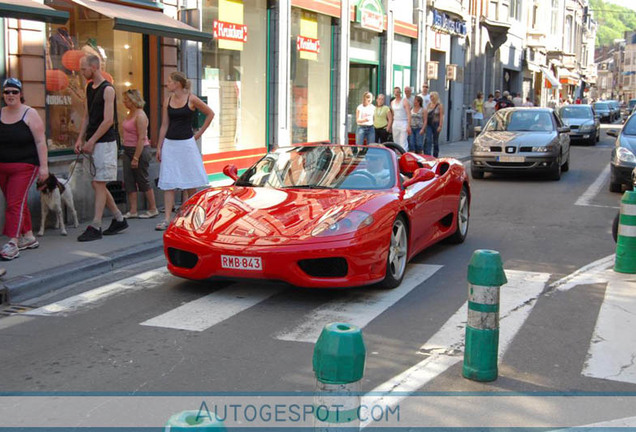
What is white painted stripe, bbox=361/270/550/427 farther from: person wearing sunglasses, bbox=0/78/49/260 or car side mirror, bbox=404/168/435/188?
person wearing sunglasses, bbox=0/78/49/260

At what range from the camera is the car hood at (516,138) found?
1603 centimetres

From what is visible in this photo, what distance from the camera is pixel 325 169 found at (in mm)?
7852

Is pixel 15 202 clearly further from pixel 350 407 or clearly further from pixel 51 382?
pixel 350 407

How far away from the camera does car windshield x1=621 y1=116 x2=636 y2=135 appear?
14.1 metres

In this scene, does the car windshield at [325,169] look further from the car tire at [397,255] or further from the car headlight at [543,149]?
the car headlight at [543,149]

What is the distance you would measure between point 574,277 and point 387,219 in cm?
214

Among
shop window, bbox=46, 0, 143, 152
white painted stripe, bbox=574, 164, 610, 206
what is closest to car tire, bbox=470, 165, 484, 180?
white painted stripe, bbox=574, 164, 610, 206

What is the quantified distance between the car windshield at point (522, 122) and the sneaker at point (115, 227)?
997cm

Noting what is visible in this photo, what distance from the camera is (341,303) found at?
21.3ft

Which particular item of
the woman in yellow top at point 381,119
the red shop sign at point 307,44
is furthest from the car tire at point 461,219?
the red shop sign at point 307,44

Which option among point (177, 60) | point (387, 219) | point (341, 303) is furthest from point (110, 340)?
point (177, 60)

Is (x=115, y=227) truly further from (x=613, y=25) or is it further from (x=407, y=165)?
(x=613, y=25)

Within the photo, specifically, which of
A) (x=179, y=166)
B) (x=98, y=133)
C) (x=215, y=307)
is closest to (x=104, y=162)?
(x=98, y=133)

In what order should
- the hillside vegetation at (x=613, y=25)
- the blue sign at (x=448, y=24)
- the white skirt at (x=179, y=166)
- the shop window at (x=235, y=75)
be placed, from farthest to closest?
the hillside vegetation at (x=613, y=25) → the blue sign at (x=448, y=24) → the shop window at (x=235, y=75) → the white skirt at (x=179, y=166)
